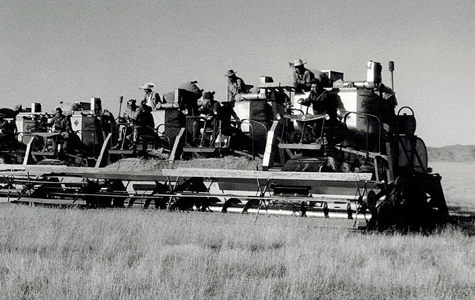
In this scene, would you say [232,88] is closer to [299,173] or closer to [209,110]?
[209,110]

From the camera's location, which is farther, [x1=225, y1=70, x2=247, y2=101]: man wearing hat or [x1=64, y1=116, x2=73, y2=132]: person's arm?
[x1=64, y1=116, x2=73, y2=132]: person's arm

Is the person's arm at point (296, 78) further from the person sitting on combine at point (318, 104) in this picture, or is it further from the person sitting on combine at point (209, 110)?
the person sitting on combine at point (209, 110)

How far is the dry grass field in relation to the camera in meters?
6.94

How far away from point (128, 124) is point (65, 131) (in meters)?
3.77

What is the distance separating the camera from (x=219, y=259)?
863 centimetres

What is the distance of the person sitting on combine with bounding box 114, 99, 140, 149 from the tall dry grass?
6.66m

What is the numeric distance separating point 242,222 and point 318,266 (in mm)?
3835

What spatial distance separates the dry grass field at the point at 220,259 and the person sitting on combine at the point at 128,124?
261 inches

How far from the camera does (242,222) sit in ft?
39.5

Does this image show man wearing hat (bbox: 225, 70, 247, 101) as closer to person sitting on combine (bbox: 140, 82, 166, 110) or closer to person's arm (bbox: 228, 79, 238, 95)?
person's arm (bbox: 228, 79, 238, 95)

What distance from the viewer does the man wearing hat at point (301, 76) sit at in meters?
15.0

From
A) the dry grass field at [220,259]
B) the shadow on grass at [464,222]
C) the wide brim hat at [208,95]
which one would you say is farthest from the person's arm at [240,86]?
the dry grass field at [220,259]

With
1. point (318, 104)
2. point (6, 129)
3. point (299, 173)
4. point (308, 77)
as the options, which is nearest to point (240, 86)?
point (308, 77)

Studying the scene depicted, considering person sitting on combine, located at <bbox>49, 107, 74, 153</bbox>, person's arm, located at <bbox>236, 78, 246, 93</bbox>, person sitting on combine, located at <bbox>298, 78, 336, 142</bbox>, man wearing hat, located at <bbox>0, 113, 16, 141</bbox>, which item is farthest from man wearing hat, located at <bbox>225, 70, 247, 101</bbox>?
man wearing hat, located at <bbox>0, 113, 16, 141</bbox>
